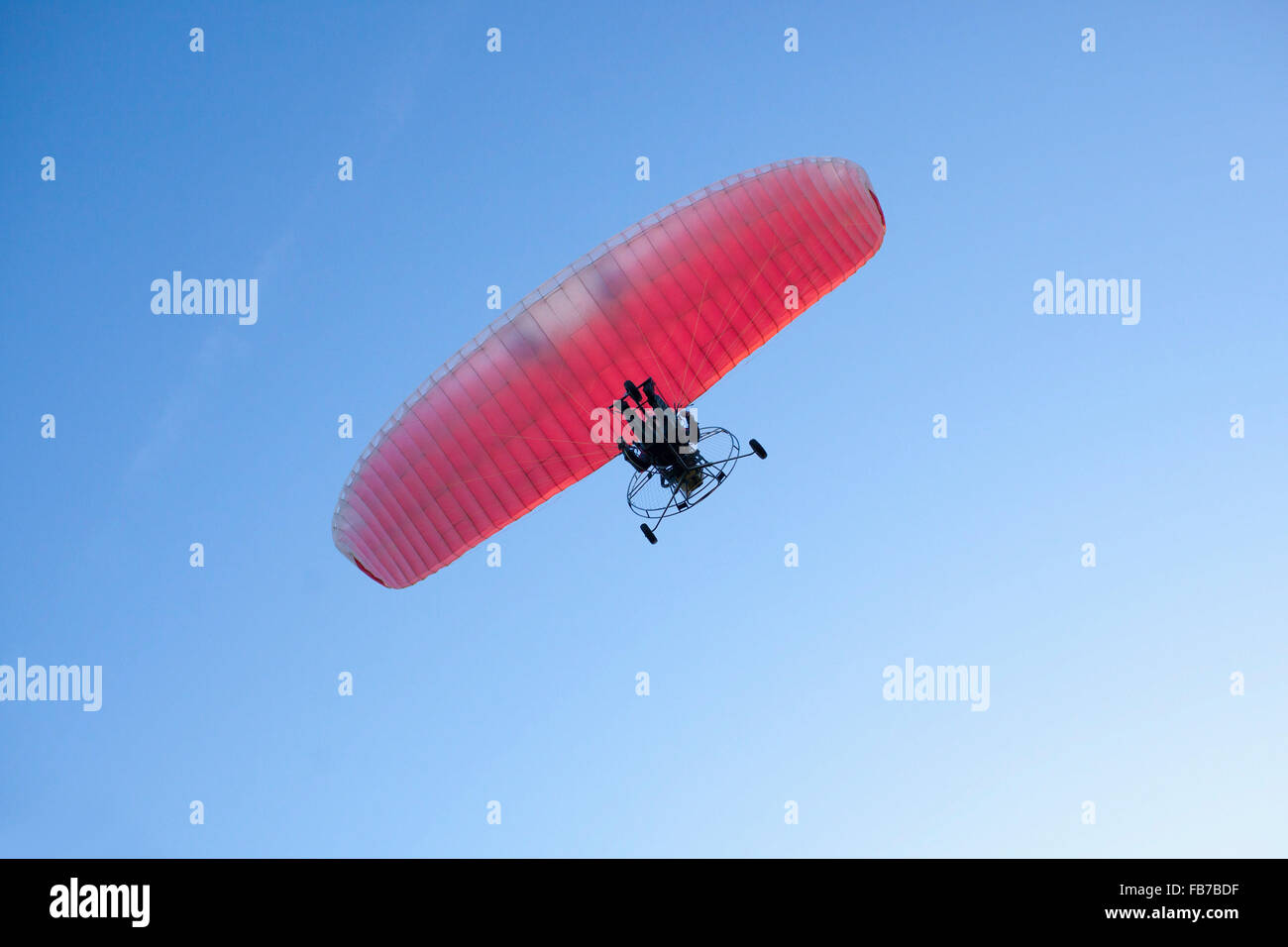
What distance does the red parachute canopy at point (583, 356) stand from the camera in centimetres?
2242

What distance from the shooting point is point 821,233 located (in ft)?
80.3

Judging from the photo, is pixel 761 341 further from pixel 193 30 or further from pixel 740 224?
pixel 193 30

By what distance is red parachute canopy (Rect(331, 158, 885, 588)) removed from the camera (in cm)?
2242

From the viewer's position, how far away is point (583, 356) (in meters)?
22.4

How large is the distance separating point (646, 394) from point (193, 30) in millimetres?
19560

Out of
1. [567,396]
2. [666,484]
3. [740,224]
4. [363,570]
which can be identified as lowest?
[363,570]

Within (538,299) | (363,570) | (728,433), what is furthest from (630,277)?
(363,570)

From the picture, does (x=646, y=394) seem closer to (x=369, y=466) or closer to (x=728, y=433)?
(x=728, y=433)

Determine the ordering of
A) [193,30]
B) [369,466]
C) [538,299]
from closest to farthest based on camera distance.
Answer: [538,299], [369,466], [193,30]

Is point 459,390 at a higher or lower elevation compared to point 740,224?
lower

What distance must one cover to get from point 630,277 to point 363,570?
9741mm

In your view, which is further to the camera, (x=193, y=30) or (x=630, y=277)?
(x=193, y=30)

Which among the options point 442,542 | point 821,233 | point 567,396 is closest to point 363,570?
point 442,542

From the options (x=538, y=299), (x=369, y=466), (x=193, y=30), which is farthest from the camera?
(x=193, y=30)
